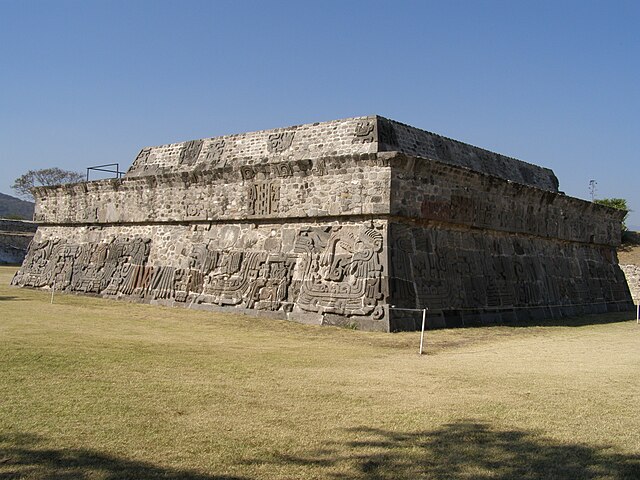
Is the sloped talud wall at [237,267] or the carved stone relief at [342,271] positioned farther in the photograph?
the sloped talud wall at [237,267]

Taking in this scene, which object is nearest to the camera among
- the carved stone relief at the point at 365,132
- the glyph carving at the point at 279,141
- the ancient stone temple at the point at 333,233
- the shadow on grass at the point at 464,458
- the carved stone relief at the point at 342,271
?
the shadow on grass at the point at 464,458

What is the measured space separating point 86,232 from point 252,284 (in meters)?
6.08

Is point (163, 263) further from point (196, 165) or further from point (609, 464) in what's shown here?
point (609, 464)

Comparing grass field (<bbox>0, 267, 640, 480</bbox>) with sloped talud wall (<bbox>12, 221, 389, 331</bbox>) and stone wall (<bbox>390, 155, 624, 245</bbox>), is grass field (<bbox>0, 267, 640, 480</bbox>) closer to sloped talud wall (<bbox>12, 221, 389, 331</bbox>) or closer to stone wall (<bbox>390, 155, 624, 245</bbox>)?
sloped talud wall (<bbox>12, 221, 389, 331</bbox>)

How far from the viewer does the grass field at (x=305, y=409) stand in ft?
11.5

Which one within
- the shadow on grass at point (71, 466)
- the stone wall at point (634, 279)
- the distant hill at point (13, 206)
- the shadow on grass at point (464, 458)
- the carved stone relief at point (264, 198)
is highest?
the distant hill at point (13, 206)

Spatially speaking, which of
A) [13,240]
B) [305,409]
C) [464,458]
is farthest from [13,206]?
[464,458]

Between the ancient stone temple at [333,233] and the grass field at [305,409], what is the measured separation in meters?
2.36

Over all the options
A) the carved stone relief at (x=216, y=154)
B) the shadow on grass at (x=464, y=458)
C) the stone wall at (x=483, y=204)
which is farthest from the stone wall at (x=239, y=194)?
the shadow on grass at (x=464, y=458)

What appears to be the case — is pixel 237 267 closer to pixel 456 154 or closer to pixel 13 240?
pixel 456 154

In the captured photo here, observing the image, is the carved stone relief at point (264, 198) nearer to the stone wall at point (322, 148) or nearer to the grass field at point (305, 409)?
the stone wall at point (322, 148)

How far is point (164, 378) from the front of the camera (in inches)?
221

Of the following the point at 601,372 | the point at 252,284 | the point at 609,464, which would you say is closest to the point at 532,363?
the point at 601,372

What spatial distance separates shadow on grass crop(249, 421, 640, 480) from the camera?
3428 millimetres
